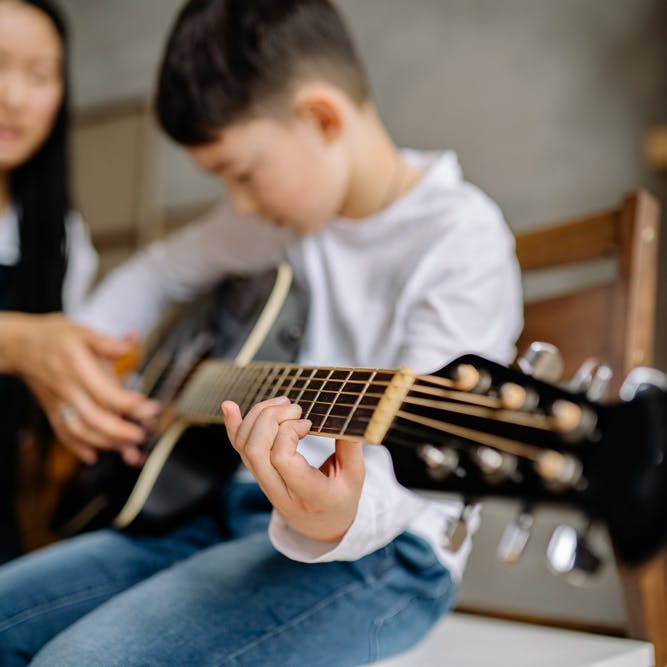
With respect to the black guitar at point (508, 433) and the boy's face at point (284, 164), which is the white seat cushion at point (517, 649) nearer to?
the black guitar at point (508, 433)

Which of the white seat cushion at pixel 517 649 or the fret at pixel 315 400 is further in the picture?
the white seat cushion at pixel 517 649

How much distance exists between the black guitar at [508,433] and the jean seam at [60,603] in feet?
0.99

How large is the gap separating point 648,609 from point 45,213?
1.00 m

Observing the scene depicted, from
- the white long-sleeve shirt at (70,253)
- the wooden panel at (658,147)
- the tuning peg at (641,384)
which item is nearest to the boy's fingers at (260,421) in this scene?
the tuning peg at (641,384)

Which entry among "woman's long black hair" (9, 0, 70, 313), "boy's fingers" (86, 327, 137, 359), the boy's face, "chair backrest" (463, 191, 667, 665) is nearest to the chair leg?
"chair backrest" (463, 191, 667, 665)

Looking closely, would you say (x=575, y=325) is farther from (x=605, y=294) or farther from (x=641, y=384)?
(x=641, y=384)

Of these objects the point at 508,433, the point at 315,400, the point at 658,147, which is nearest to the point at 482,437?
the point at 508,433

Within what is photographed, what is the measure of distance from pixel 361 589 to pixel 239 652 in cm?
12

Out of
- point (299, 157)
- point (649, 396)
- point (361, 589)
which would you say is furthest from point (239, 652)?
point (299, 157)

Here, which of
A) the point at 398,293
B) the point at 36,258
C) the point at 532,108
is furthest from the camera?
the point at 532,108

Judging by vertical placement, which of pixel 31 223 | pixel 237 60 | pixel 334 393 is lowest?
pixel 31 223

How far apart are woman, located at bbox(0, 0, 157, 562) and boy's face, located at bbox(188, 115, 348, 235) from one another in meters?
0.25

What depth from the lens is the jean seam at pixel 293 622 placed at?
574 millimetres

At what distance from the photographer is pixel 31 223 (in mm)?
1212
